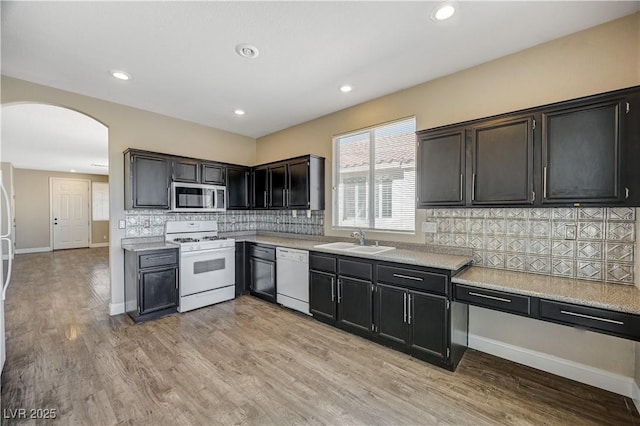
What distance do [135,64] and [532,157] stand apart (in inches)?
149

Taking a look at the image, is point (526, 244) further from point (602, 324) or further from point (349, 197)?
point (349, 197)

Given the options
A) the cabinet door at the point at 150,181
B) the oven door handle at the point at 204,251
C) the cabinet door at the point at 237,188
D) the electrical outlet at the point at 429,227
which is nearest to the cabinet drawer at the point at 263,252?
the oven door handle at the point at 204,251

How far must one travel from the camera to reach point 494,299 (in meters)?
2.13

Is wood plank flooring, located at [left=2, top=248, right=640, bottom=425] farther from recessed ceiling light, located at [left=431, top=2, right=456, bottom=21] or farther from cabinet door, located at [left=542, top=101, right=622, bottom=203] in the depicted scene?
recessed ceiling light, located at [left=431, top=2, right=456, bottom=21]

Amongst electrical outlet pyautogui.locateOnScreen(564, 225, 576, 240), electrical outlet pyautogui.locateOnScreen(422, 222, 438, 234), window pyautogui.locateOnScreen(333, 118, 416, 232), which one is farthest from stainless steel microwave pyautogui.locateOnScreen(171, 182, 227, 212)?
electrical outlet pyautogui.locateOnScreen(564, 225, 576, 240)

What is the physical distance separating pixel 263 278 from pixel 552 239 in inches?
139

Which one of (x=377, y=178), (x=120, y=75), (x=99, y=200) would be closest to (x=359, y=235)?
(x=377, y=178)

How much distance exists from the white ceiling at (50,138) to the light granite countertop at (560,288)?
531 centimetres

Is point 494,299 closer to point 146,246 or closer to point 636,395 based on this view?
point 636,395

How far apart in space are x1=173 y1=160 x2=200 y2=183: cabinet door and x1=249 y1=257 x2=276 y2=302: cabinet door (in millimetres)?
1584

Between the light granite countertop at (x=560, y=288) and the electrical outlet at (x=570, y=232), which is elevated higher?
the electrical outlet at (x=570, y=232)

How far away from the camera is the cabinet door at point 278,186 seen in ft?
14.4

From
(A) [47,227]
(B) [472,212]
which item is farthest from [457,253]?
(A) [47,227]

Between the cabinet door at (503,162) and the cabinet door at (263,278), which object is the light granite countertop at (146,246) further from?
the cabinet door at (503,162)
